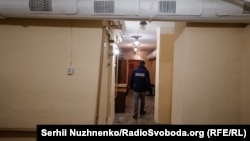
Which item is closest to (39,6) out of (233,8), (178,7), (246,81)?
(178,7)

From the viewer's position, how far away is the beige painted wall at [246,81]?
2.58 m

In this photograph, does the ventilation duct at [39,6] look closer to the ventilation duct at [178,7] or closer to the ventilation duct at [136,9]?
the ventilation duct at [136,9]

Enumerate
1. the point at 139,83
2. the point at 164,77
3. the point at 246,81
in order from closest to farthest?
1. the point at 246,81
2. the point at 164,77
3. the point at 139,83

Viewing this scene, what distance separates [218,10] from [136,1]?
89cm

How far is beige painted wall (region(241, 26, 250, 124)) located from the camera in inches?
102

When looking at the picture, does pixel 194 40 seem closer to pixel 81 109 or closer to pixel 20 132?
pixel 81 109

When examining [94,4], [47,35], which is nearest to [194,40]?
[94,4]

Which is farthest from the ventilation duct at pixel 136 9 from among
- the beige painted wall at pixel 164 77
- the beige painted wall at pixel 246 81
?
the beige painted wall at pixel 164 77

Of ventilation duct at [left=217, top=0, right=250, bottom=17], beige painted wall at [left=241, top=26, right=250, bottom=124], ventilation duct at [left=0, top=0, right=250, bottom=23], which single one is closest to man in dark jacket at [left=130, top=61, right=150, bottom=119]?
beige painted wall at [left=241, top=26, right=250, bottom=124]

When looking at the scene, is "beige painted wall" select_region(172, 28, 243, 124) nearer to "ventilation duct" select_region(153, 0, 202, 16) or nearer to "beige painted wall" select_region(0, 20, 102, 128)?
"ventilation duct" select_region(153, 0, 202, 16)

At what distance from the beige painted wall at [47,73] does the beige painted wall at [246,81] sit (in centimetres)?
189

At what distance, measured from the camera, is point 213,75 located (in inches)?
107

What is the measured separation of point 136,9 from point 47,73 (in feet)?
4.79

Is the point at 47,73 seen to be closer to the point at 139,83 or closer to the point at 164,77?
the point at 164,77
